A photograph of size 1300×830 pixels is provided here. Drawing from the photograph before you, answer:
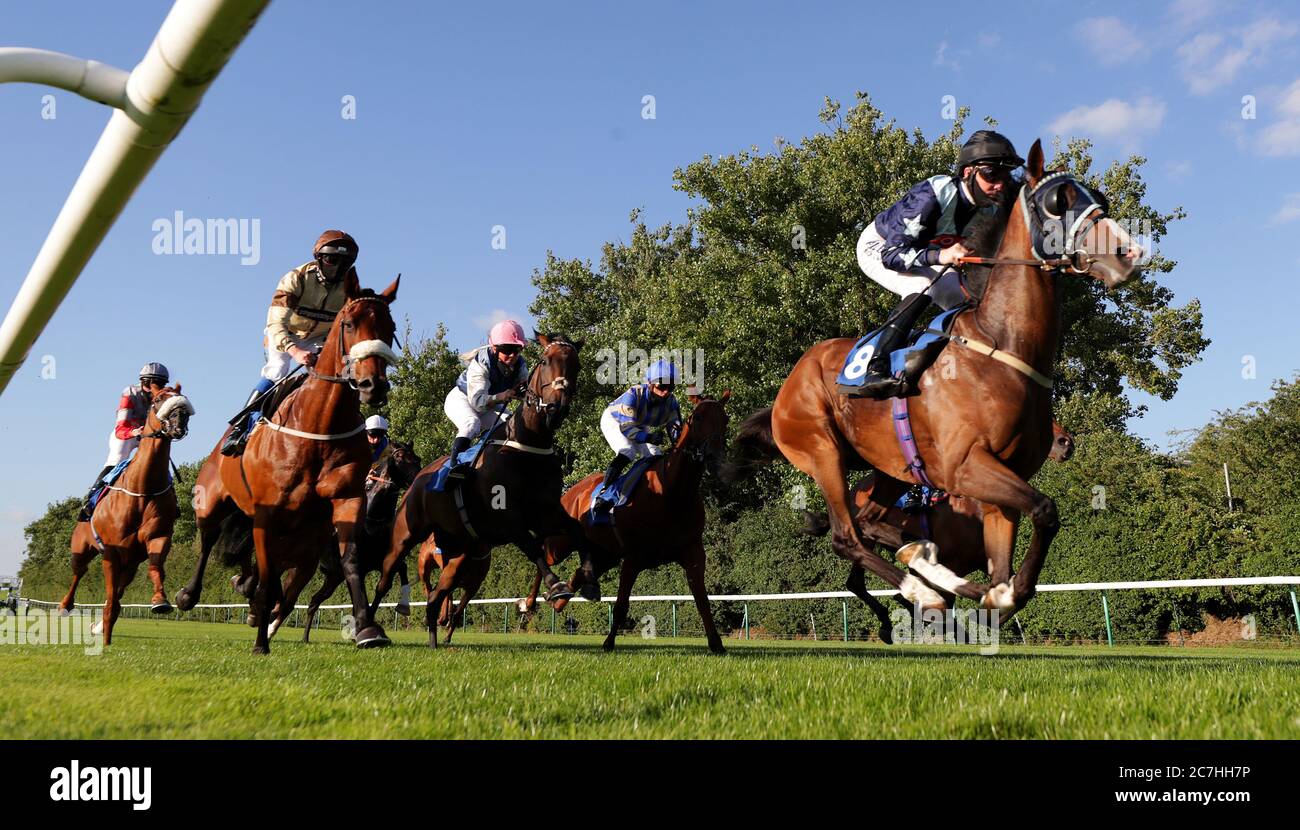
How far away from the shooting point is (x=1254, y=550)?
1492cm

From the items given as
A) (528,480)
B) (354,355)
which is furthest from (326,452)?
(528,480)

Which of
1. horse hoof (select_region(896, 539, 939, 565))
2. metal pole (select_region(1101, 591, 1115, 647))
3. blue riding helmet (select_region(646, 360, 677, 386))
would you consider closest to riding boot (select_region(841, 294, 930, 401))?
horse hoof (select_region(896, 539, 939, 565))

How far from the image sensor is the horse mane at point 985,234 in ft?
18.2

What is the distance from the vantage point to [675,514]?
9727 millimetres

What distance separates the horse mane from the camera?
554cm

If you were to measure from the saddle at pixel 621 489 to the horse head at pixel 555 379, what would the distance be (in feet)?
5.54

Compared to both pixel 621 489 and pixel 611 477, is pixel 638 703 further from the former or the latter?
pixel 611 477

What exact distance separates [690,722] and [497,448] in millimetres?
6098

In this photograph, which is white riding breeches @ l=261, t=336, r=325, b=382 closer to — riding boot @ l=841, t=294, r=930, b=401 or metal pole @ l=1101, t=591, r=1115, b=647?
riding boot @ l=841, t=294, r=930, b=401

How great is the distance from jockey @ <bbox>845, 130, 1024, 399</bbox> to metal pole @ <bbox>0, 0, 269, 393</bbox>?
4.83m

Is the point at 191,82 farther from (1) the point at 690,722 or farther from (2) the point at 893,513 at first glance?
(2) the point at 893,513

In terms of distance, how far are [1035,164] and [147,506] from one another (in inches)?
347

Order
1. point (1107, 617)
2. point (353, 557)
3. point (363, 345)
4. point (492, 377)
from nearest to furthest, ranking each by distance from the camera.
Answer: point (363, 345), point (353, 557), point (492, 377), point (1107, 617)
